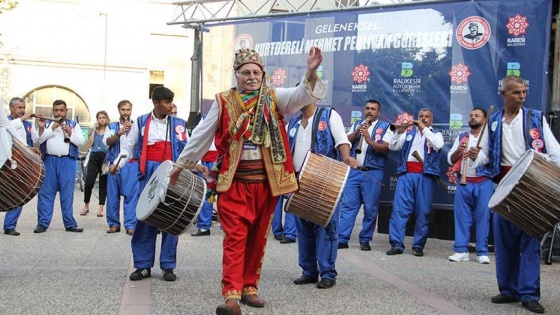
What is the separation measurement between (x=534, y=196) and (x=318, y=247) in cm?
192

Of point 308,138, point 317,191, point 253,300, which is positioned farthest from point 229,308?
point 308,138

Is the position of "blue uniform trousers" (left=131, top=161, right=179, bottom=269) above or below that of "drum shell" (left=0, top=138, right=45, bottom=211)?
below

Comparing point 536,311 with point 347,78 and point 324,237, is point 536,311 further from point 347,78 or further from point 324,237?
point 347,78

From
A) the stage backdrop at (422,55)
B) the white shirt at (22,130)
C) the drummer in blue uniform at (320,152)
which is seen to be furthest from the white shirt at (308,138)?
the white shirt at (22,130)

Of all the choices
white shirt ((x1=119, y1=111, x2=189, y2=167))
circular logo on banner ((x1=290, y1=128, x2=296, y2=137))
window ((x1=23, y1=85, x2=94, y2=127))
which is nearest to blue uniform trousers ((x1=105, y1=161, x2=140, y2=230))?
white shirt ((x1=119, y1=111, x2=189, y2=167))

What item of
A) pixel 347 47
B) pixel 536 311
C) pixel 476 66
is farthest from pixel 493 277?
pixel 347 47

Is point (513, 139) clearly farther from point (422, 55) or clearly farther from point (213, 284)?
point (422, 55)

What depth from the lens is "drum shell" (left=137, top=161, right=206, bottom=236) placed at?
18.7ft

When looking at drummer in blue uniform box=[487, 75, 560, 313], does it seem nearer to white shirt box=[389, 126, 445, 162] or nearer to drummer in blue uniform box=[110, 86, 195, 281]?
white shirt box=[389, 126, 445, 162]

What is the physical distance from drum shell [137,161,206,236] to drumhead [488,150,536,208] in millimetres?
2357

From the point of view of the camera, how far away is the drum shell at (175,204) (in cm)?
571

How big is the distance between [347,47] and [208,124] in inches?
220

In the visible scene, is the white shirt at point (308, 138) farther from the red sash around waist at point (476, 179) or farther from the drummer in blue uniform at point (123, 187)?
the drummer in blue uniform at point (123, 187)

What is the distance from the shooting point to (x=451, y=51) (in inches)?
374
